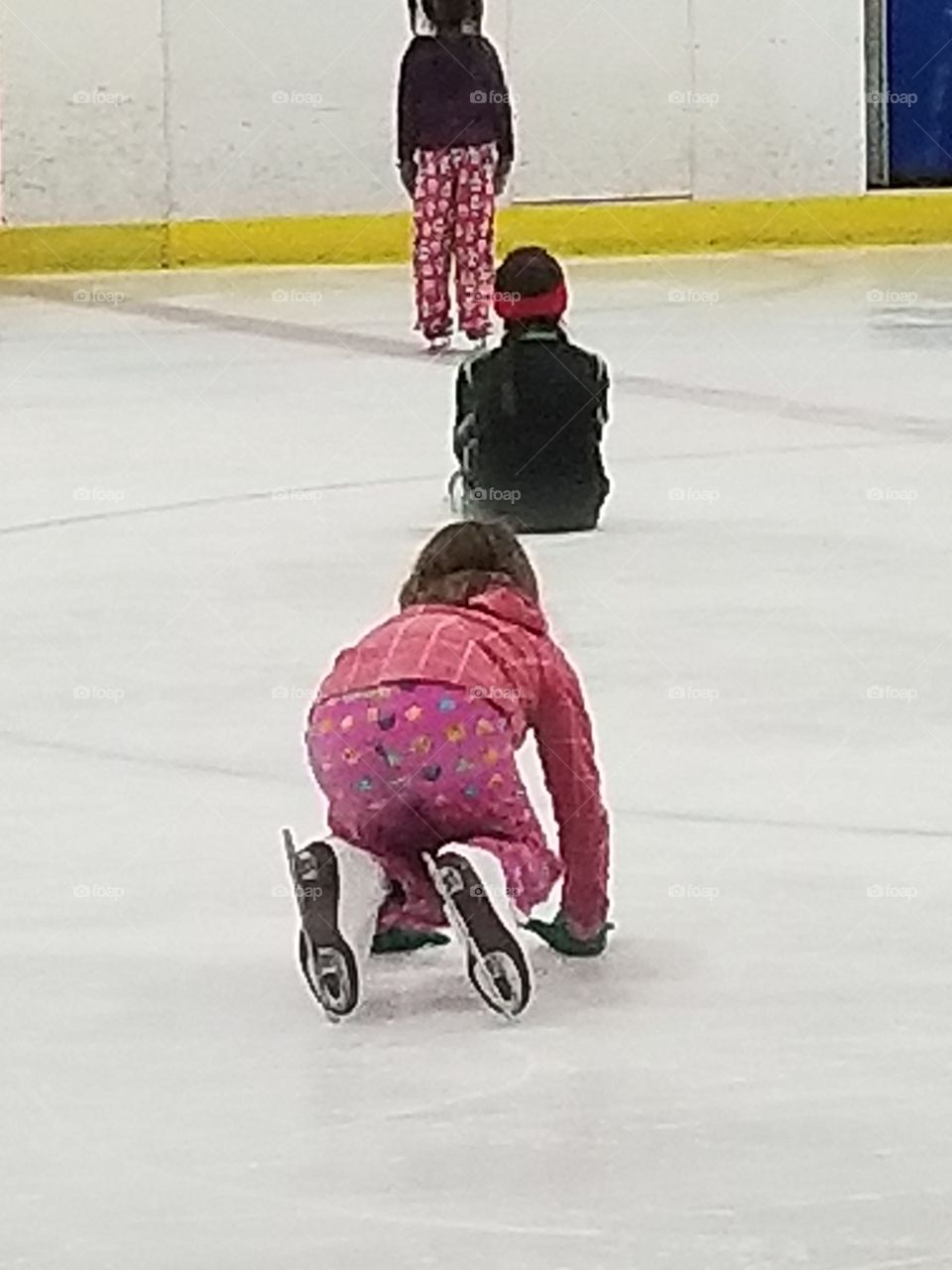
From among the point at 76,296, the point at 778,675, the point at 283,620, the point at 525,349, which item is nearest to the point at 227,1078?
the point at 778,675

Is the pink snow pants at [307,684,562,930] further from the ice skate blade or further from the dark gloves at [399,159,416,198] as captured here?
the dark gloves at [399,159,416,198]

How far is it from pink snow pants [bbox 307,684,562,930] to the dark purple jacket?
804 centimetres

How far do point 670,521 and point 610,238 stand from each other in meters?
8.86

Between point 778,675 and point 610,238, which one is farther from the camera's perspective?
point 610,238

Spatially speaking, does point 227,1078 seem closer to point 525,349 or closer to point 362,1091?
point 362,1091

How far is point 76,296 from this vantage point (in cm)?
1422

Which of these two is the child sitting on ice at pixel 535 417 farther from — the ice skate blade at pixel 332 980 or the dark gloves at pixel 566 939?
the ice skate blade at pixel 332 980

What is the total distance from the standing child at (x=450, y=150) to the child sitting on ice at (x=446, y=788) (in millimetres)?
7924

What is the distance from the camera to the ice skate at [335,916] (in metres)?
3.46

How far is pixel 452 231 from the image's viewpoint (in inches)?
464

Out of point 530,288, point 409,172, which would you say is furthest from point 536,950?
point 409,172

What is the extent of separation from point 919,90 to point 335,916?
14.1 m

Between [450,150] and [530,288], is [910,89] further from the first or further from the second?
[530,288]

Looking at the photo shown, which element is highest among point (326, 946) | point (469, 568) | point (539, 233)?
point (469, 568)
